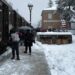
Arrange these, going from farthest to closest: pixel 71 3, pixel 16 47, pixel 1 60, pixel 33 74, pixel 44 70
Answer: pixel 71 3, pixel 16 47, pixel 1 60, pixel 44 70, pixel 33 74

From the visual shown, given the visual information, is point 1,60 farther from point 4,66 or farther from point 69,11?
point 69,11

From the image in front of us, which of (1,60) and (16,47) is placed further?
(16,47)

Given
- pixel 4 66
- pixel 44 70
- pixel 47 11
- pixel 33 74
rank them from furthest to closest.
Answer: pixel 47 11 < pixel 4 66 < pixel 44 70 < pixel 33 74

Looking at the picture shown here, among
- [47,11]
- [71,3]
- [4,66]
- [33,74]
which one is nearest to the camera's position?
[33,74]

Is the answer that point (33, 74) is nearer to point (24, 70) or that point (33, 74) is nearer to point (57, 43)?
point (24, 70)

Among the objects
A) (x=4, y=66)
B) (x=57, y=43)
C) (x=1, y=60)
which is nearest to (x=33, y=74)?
(x=4, y=66)

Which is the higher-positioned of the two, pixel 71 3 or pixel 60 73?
pixel 71 3

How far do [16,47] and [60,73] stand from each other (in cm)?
534

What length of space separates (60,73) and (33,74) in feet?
3.61

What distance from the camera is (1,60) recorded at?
1750 cm

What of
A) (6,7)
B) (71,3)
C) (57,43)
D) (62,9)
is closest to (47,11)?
(62,9)

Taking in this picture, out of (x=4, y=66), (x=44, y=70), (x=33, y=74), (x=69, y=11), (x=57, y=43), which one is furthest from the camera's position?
(x=69, y=11)

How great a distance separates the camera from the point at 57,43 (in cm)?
3762

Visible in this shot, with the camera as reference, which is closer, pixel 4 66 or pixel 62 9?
pixel 4 66
